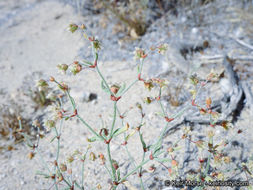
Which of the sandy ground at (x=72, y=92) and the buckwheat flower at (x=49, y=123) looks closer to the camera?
the buckwheat flower at (x=49, y=123)

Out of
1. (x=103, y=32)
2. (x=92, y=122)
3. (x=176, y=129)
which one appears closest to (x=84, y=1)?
(x=103, y=32)

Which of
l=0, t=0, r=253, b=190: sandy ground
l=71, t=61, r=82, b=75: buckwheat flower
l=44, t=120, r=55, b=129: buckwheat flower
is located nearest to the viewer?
l=71, t=61, r=82, b=75: buckwheat flower

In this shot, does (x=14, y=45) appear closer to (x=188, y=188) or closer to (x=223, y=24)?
(x=223, y=24)

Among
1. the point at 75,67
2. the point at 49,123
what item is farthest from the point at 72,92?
the point at 75,67

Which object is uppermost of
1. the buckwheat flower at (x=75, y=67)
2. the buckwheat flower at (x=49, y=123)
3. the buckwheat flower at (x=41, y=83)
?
the buckwheat flower at (x=75, y=67)

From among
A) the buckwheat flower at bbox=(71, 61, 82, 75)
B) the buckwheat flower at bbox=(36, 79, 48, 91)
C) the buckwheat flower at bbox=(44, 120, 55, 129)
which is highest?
the buckwheat flower at bbox=(71, 61, 82, 75)

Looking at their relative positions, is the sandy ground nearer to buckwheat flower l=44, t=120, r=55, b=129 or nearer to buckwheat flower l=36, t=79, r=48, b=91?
buckwheat flower l=36, t=79, r=48, b=91

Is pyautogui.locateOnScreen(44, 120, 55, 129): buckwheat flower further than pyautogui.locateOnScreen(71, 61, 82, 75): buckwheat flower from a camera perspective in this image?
Yes

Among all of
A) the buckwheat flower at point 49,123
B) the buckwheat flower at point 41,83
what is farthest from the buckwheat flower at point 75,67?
the buckwheat flower at point 49,123

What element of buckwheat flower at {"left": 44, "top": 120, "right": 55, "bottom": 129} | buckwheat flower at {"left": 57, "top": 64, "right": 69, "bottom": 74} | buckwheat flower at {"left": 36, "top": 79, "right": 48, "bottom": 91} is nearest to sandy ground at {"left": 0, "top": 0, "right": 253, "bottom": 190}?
buckwheat flower at {"left": 57, "top": 64, "right": 69, "bottom": 74}

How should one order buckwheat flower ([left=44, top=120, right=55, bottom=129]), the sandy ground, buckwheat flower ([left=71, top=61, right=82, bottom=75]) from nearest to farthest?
buckwheat flower ([left=71, top=61, right=82, bottom=75]) < buckwheat flower ([left=44, top=120, right=55, bottom=129]) < the sandy ground

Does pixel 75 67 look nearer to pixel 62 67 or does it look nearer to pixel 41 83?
pixel 62 67

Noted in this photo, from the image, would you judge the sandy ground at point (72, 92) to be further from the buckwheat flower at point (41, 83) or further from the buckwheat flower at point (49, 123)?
the buckwheat flower at point (49, 123)

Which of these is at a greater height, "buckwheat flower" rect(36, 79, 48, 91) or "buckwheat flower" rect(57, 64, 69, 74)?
"buckwheat flower" rect(57, 64, 69, 74)
